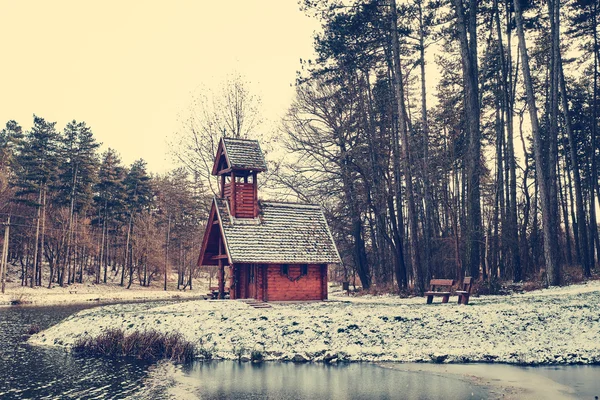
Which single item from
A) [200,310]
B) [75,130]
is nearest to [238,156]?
[200,310]

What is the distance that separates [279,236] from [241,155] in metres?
4.84

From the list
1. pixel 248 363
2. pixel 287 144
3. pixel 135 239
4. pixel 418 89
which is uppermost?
pixel 418 89

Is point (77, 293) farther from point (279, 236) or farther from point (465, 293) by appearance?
point (465, 293)

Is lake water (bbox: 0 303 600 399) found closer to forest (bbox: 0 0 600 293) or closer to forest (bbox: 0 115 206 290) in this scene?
forest (bbox: 0 0 600 293)

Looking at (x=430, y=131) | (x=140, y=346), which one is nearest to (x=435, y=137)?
(x=430, y=131)

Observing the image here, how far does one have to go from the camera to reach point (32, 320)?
2853cm

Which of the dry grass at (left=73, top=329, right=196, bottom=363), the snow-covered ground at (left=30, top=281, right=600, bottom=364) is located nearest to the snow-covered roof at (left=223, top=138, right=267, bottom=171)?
the snow-covered ground at (left=30, top=281, right=600, bottom=364)

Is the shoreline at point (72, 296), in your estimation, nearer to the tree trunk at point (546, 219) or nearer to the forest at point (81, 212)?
the forest at point (81, 212)

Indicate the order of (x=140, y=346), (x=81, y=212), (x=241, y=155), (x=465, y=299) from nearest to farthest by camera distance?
(x=140, y=346), (x=465, y=299), (x=241, y=155), (x=81, y=212)

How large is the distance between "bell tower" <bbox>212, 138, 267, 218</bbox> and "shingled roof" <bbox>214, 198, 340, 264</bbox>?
20.7 inches

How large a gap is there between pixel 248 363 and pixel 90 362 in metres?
4.76

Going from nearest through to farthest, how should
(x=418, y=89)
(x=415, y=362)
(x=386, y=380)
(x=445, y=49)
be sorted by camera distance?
1. (x=386, y=380)
2. (x=415, y=362)
3. (x=445, y=49)
4. (x=418, y=89)

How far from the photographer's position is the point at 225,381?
13117mm

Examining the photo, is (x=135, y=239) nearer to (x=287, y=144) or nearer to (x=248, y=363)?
(x=287, y=144)
